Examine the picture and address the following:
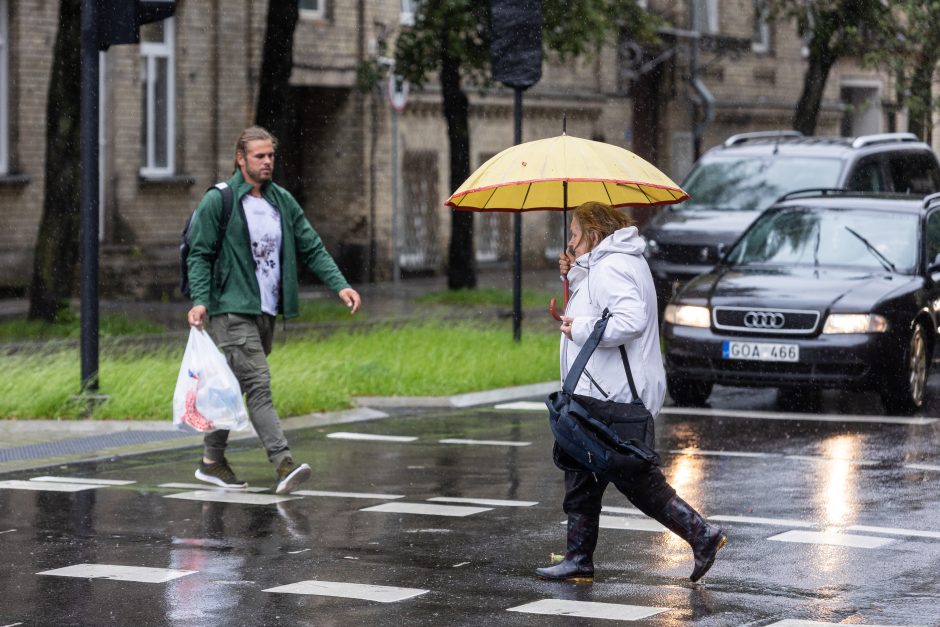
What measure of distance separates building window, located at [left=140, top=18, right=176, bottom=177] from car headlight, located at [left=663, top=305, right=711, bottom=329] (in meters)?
14.7

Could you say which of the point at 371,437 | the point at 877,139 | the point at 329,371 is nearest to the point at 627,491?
the point at 371,437

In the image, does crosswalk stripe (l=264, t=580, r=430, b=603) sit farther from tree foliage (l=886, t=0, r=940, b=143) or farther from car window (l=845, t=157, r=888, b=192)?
tree foliage (l=886, t=0, r=940, b=143)

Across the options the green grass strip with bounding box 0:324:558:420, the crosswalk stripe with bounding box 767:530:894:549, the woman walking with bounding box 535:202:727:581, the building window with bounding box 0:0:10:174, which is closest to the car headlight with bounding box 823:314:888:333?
the green grass strip with bounding box 0:324:558:420

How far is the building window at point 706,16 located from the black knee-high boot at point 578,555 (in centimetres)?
3486

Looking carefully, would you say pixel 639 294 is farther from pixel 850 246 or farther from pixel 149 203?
pixel 149 203

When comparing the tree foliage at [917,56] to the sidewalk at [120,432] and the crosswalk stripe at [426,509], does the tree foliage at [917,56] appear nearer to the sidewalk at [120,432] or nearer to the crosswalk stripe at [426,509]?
the sidewalk at [120,432]

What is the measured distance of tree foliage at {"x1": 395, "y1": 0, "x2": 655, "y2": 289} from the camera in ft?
81.6

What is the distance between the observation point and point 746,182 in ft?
69.5

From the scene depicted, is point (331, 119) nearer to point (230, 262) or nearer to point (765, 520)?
point (230, 262)

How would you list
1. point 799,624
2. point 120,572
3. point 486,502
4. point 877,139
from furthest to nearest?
point 877,139 → point 486,502 → point 120,572 → point 799,624

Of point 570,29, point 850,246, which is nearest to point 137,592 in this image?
point 850,246

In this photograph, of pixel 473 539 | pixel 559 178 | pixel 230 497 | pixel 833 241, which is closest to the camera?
pixel 559 178

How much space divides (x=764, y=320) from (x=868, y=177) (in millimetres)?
7373

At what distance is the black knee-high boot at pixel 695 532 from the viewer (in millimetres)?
7742
